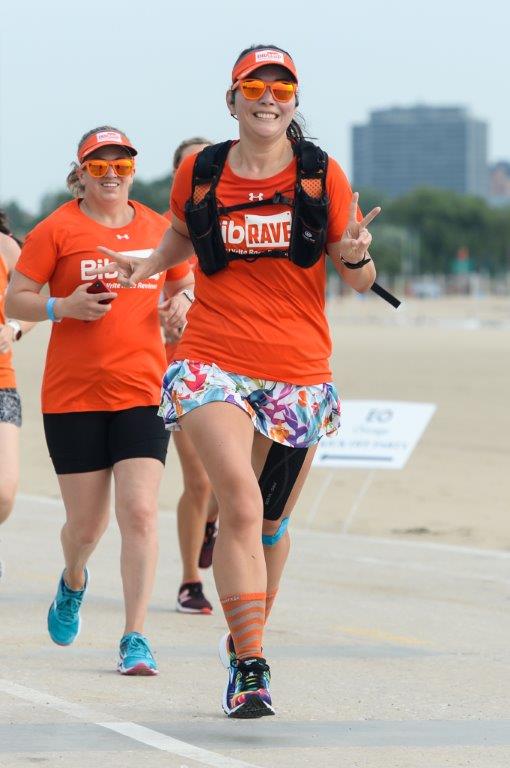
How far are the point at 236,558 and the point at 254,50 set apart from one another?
1714 millimetres

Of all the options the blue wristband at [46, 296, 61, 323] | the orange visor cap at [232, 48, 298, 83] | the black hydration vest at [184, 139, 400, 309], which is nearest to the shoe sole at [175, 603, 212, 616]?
the blue wristband at [46, 296, 61, 323]

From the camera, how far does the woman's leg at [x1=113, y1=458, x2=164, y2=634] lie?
6461 millimetres

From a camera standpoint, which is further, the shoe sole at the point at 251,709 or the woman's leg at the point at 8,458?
the woman's leg at the point at 8,458

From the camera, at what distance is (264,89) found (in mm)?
5652

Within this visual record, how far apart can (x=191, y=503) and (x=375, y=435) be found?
377cm

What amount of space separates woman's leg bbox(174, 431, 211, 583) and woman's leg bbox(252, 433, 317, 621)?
7.39 feet

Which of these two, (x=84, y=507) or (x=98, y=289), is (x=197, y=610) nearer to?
(x=84, y=507)

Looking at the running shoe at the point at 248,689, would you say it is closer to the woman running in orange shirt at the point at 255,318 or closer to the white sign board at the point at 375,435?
the woman running in orange shirt at the point at 255,318

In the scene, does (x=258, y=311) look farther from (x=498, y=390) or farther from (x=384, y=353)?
(x=384, y=353)

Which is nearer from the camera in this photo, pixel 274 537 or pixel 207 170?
pixel 207 170

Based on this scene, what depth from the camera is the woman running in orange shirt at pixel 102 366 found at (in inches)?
256

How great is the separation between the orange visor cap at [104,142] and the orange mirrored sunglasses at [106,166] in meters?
0.04

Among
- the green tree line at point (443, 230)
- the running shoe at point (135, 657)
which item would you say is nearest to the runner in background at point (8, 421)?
the running shoe at point (135, 657)

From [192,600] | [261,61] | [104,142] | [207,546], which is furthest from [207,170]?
[207,546]
